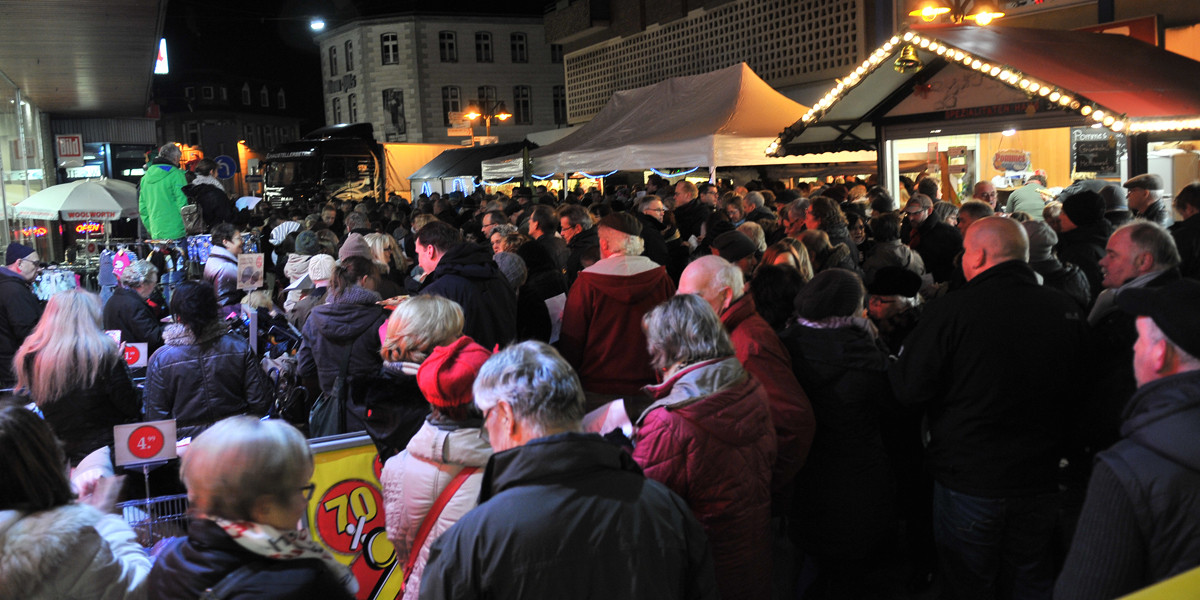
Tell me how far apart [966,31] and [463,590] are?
10.3 m

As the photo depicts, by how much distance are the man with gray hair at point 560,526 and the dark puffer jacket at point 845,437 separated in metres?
1.55

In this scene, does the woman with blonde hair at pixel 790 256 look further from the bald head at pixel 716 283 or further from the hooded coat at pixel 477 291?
the hooded coat at pixel 477 291

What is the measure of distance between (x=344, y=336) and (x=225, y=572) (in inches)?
115

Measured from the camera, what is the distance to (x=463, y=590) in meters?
2.11

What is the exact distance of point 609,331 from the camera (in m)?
4.78

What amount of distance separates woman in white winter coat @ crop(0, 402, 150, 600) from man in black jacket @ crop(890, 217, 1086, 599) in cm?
287

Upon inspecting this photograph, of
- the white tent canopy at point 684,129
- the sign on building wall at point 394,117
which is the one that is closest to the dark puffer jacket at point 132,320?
the white tent canopy at point 684,129

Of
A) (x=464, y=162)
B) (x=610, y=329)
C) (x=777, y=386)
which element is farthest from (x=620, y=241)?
(x=464, y=162)

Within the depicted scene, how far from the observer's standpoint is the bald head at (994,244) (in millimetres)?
3656

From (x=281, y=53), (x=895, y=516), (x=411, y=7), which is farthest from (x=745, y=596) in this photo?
(x=281, y=53)

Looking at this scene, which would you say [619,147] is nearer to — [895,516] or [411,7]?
[895,516]

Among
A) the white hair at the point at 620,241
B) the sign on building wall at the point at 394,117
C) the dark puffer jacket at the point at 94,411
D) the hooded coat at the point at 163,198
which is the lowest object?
the dark puffer jacket at the point at 94,411

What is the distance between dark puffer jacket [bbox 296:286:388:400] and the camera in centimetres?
483

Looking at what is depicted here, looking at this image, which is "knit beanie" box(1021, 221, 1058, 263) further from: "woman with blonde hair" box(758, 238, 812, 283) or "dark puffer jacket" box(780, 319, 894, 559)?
"dark puffer jacket" box(780, 319, 894, 559)
